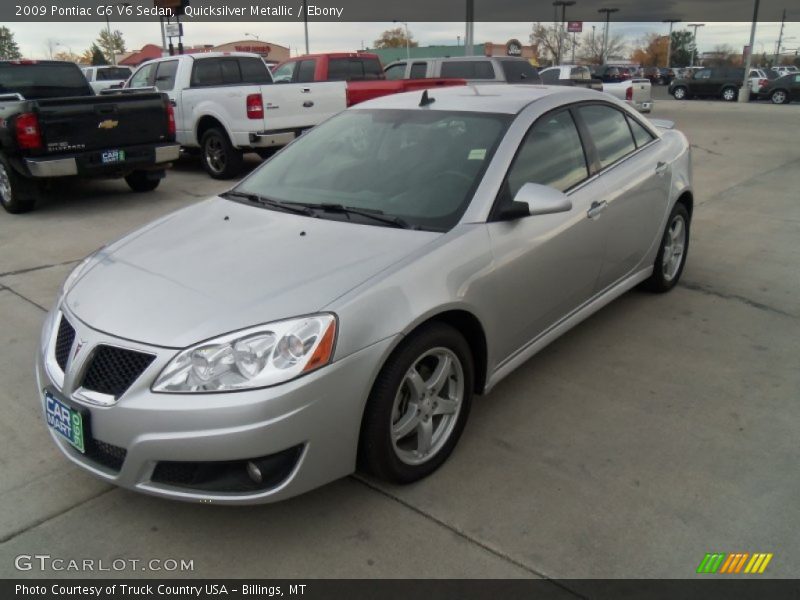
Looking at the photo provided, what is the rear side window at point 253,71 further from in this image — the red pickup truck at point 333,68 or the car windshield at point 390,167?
the car windshield at point 390,167

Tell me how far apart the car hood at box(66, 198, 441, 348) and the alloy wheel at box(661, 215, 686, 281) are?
2.75 metres

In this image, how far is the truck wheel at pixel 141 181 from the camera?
9.46 metres

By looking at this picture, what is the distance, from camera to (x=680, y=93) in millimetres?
35438

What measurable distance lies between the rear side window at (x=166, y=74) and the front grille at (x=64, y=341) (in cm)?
923

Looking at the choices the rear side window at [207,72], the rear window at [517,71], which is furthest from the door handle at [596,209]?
the rear window at [517,71]

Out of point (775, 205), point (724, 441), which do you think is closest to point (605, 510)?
point (724, 441)

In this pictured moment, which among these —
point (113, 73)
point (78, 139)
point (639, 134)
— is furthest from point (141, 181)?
point (113, 73)

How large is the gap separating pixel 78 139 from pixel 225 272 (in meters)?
6.19

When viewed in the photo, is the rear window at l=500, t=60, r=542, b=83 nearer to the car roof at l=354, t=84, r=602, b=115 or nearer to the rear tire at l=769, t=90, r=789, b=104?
the car roof at l=354, t=84, r=602, b=115

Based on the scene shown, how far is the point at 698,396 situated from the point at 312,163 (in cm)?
252

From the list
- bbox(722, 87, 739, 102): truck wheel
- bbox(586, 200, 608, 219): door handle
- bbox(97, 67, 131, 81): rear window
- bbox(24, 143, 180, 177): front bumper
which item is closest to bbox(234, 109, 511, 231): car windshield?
bbox(586, 200, 608, 219): door handle

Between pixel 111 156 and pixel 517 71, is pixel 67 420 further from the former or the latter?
pixel 517 71

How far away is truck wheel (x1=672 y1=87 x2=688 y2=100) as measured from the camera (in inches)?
1388
